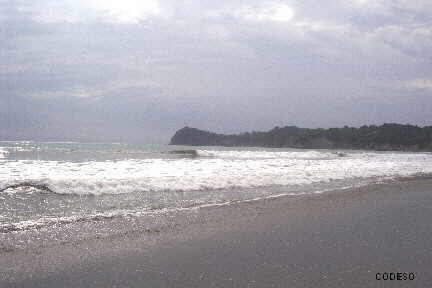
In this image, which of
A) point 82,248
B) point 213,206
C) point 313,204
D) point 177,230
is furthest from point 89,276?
point 313,204

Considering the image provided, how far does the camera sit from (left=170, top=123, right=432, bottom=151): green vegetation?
7531 cm

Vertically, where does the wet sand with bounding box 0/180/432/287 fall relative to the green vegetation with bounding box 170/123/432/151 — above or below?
below

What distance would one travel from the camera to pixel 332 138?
8719cm

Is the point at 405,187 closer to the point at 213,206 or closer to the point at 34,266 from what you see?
the point at 213,206

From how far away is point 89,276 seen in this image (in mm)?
4164

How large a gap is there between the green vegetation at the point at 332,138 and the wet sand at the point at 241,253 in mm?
71930

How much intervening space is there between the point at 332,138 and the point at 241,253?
85.7 metres

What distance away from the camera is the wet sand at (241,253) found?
4094 mm

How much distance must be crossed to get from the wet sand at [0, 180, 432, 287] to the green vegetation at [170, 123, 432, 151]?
Answer: 71930 mm

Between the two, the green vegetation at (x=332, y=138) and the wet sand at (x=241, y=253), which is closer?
the wet sand at (x=241, y=253)

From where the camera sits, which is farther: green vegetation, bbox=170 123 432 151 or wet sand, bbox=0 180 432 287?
green vegetation, bbox=170 123 432 151

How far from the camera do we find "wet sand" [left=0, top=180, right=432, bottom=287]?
4.09 m

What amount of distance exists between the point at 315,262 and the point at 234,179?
8251mm

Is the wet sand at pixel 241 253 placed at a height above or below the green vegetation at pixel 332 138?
below
